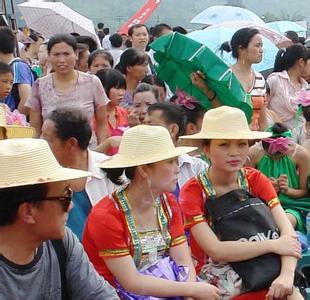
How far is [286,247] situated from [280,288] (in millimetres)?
206

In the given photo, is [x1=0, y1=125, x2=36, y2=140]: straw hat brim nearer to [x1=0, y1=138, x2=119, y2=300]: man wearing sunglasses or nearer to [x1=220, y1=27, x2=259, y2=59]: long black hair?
[x1=0, y1=138, x2=119, y2=300]: man wearing sunglasses

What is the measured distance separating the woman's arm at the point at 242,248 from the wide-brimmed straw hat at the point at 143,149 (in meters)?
0.47


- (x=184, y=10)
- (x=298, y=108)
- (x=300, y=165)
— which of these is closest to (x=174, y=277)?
(x=300, y=165)

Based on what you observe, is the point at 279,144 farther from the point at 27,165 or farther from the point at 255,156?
the point at 27,165

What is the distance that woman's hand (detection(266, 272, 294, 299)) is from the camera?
276 centimetres

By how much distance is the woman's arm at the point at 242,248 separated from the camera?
285 cm

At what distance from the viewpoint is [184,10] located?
117ft

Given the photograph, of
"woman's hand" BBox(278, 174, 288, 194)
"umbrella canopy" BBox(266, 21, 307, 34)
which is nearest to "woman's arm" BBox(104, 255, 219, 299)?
"woman's hand" BBox(278, 174, 288, 194)

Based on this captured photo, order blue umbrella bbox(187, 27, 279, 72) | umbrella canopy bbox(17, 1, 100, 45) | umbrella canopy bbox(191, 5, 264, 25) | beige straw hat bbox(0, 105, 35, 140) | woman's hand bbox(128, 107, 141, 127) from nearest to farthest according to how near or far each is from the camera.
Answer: beige straw hat bbox(0, 105, 35, 140)
woman's hand bbox(128, 107, 141, 127)
blue umbrella bbox(187, 27, 279, 72)
umbrella canopy bbox(17, 1, 100, 45)
umbrella canopy bbox(191, 5, 264, 25)

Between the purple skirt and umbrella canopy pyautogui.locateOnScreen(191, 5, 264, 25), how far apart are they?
9.70 meters

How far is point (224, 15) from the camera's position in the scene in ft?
40.9

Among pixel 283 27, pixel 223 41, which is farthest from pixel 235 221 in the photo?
pixel 283 27

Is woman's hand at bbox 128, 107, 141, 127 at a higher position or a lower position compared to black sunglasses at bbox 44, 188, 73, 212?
lower

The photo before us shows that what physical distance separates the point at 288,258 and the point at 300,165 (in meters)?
1.29
